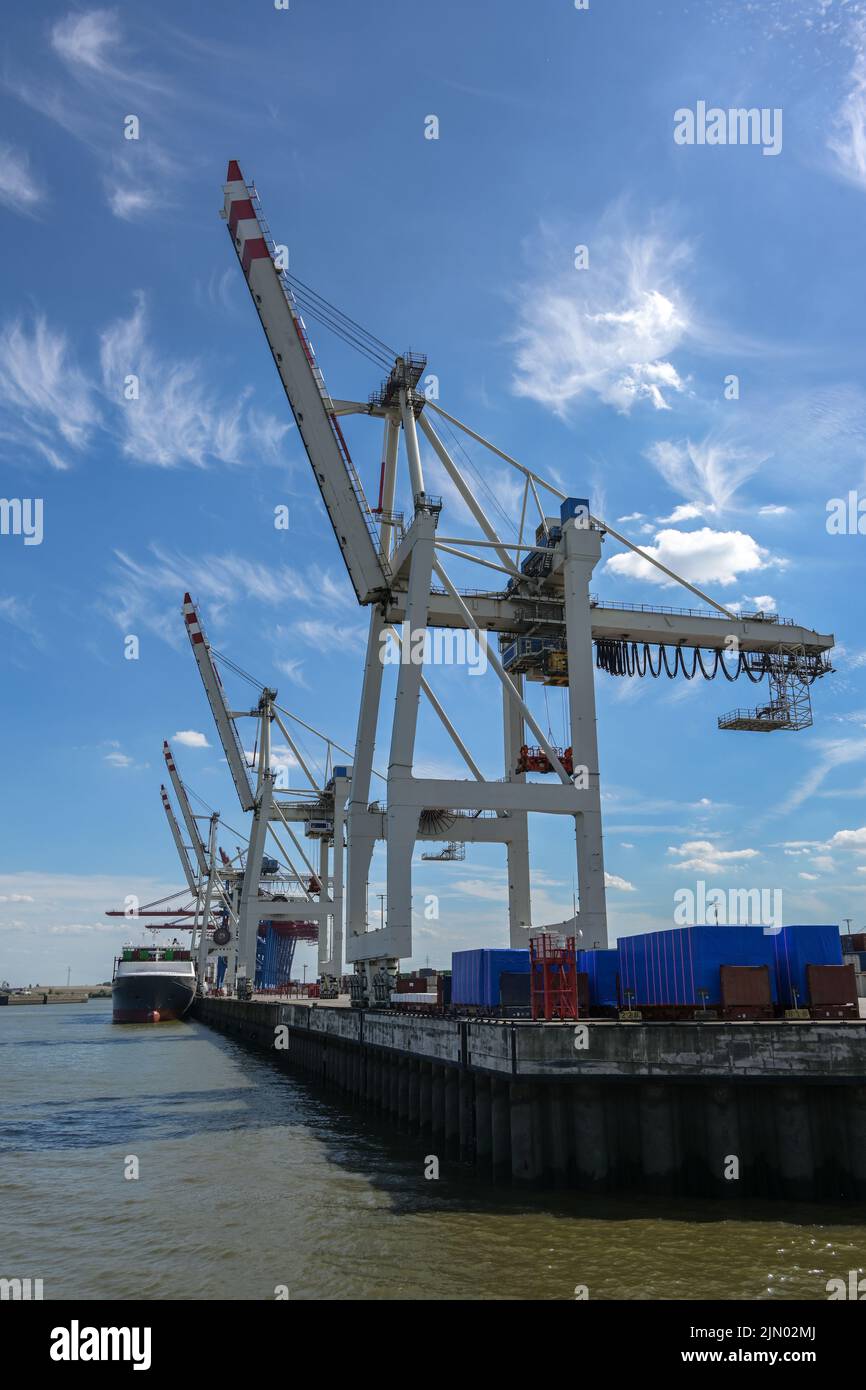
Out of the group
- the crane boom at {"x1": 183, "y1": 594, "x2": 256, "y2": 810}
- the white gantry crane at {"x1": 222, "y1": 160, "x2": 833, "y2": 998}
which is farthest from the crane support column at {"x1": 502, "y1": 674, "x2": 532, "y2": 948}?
the crane boom at {"x1": 183, "y1": 594, "x2": 256, "y2": 810}

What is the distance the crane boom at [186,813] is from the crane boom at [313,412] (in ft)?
303

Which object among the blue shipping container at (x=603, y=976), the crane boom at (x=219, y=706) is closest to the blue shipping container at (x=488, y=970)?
the blue shipping container at (x=603, y=976)

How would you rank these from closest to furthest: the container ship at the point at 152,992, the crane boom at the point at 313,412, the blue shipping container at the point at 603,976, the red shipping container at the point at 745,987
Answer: the red shipping container at the point at 745,987 < the blue shipping container at the point at 603,976 < the crane boom at the point at 313,412 < the container ship at the point at 152,992

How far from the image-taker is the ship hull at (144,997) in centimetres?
10131

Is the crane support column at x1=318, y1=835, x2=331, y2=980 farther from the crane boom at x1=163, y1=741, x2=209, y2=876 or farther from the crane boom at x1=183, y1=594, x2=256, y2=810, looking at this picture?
the crane boom at x1=163, y1=741, x2=209, y2=876

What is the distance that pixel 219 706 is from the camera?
86188 mm

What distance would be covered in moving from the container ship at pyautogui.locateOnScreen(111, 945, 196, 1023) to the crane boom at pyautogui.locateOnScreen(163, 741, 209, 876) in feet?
49.0

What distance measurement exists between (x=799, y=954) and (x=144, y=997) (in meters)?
91.6

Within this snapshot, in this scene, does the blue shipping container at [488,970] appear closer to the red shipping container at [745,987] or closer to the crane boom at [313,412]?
the red shipping container at [745,987]

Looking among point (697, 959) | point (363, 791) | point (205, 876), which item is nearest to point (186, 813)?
point (205, 876)

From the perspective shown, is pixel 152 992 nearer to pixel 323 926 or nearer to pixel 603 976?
pixel 323 926

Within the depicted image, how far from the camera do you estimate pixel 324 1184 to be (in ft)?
69.3
